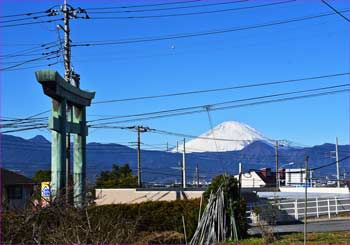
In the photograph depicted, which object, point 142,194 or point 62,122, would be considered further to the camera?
point 142,194

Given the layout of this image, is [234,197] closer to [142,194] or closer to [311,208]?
[311,208]

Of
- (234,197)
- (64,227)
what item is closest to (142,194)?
A: (234,197)

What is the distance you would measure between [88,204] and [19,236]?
2047 millimetres

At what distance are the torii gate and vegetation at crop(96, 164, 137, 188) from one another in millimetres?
33144

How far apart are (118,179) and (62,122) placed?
1725 inches

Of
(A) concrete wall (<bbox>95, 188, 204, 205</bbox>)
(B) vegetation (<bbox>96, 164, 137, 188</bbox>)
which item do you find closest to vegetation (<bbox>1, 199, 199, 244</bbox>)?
(A) concrete wall (<bbox>95, 188, 204, 205</bbox>)

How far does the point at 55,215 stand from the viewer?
900cm

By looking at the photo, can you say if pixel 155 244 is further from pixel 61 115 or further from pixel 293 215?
pixel 293 215

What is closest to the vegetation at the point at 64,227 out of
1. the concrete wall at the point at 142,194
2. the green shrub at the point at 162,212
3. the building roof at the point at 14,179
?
the green shrub at the point at 162,212

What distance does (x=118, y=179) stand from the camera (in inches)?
2564

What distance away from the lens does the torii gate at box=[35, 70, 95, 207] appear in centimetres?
2089

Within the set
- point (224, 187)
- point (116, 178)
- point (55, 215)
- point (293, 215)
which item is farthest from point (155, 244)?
point (116, 178)

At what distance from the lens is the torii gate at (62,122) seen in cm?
2089

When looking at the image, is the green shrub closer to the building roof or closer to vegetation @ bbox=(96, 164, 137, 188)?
the building roof
